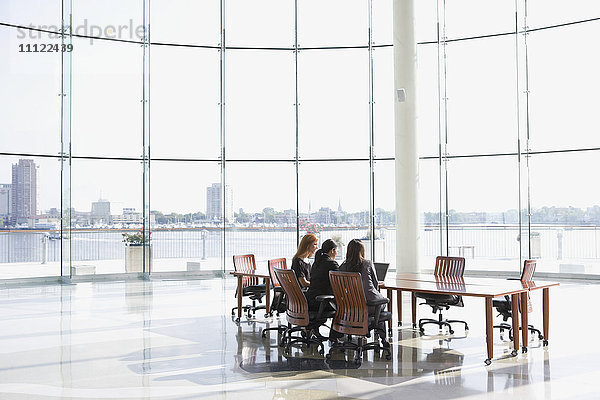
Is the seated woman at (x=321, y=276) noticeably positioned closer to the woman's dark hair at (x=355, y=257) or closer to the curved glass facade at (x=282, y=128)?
the woman's dark hair at (x=355, y=257)

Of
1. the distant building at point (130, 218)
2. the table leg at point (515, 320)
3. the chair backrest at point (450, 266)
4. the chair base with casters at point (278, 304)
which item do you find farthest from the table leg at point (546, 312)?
the distant building at point (130, 218)

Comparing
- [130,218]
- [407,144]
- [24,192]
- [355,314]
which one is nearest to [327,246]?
[355,314]

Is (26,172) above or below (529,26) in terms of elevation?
below

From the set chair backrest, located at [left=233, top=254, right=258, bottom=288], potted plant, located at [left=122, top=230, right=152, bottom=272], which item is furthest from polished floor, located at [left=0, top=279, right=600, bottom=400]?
potted plant, located at [left=122, top=230, right=152, bottom=272]

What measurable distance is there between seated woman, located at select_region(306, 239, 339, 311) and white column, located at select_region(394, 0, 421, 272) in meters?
5.59

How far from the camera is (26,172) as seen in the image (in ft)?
40.9

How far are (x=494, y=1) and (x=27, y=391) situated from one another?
11674mm

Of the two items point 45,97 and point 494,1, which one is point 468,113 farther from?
point 45,97

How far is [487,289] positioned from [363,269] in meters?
1.34

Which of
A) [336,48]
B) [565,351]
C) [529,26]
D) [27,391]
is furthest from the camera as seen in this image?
[336,48]

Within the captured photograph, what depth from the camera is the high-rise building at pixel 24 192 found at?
12.4 meters

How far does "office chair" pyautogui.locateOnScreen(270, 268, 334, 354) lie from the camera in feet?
20.8

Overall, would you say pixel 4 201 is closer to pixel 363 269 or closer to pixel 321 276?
pixel 321 276

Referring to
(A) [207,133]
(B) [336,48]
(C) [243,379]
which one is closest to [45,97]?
(A) [207,133]
